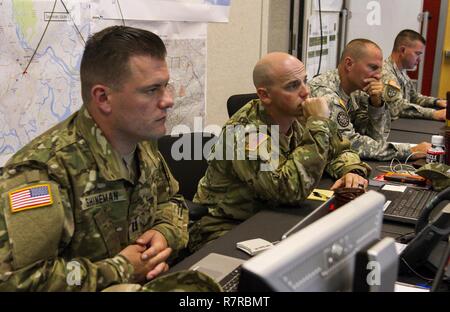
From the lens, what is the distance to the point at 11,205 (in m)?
1.07

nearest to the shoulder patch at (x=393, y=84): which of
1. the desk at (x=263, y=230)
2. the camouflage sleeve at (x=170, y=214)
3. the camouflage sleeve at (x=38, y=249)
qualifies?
the desk at (x=263, y=230)

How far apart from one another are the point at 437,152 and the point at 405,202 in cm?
52

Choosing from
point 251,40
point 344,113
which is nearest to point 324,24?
point 251,40

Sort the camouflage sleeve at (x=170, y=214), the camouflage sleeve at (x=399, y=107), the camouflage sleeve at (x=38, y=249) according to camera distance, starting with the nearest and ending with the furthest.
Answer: the camouflage sleeve at (x=38, y=249)
the camouflage sleeve at (x=170, y=214)
the camouflage sleeve at (x=399, y=107)

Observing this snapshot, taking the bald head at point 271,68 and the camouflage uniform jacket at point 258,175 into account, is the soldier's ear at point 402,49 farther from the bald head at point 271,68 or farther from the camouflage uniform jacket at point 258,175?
the bald head at point 271,68

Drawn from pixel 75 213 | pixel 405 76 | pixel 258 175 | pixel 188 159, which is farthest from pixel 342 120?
pixel 405 76

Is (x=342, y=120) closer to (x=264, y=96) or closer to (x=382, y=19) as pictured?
(x=264, y=96)

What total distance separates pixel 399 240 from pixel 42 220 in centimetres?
95

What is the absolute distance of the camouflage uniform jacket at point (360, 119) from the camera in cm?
248

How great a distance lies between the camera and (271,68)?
1954 mm

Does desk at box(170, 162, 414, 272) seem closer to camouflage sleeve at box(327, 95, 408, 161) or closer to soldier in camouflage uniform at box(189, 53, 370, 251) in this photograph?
soldier in camouflage uniform at box(189, 53, 370, 251)

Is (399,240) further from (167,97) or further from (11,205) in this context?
(11,205)

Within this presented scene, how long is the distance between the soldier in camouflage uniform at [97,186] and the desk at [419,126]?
2265 millimetres

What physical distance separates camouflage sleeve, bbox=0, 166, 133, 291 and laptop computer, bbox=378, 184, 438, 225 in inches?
35.7
